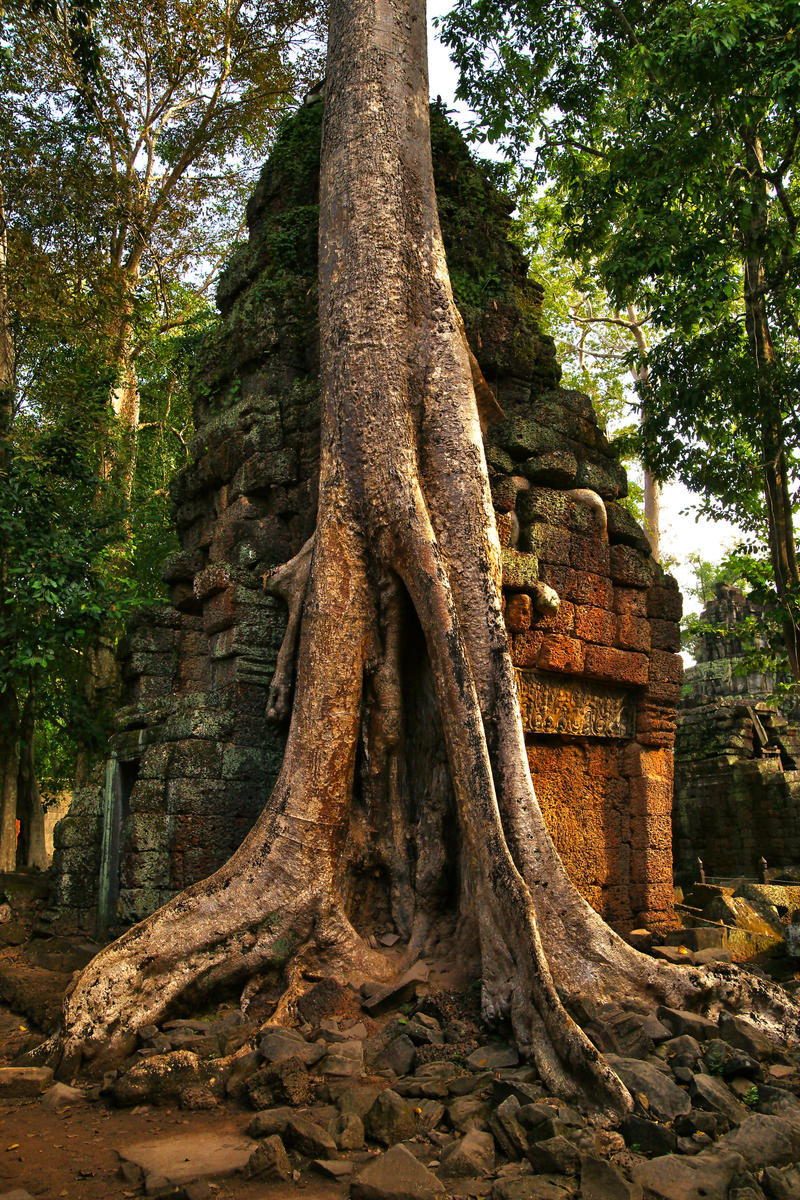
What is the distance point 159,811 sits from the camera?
4375 mm

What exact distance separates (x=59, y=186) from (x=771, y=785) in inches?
403

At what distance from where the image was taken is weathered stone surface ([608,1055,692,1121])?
2.69 m

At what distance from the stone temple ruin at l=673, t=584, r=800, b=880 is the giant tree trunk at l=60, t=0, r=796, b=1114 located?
20.3 ft

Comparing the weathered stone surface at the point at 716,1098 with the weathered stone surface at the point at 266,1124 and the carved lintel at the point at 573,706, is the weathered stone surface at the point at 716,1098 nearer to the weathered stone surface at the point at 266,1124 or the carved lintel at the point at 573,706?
the weathered stone surface at the point at 266,1124

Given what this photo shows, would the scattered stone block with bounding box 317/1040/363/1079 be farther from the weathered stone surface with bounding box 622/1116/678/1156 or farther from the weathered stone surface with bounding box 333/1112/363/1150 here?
the weathered stone surface with bounding box 622/1116/678/1156

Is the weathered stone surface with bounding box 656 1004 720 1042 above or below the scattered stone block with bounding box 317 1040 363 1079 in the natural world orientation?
above

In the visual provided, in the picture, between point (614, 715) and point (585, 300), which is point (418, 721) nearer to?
point (614, 715)

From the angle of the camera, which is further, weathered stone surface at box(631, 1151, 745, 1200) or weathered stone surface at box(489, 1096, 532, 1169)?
weathered stone surface at box(489, 1096, 532, 1169)

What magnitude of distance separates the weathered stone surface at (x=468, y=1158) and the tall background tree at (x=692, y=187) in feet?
16.8

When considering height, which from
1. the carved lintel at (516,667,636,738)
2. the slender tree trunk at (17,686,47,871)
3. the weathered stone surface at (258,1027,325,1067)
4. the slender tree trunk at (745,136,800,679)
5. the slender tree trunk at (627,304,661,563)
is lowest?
the weathered stone surface at (258,1027,325,1067)

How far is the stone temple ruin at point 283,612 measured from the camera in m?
4.52

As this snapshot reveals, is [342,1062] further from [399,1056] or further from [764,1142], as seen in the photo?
[764,1142]

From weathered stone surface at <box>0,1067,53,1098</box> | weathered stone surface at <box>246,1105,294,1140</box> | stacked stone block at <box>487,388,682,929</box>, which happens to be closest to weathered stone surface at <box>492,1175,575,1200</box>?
weathered stone surface at <box>246,1105,294,1140</box>

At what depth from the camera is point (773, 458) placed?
747 cm
